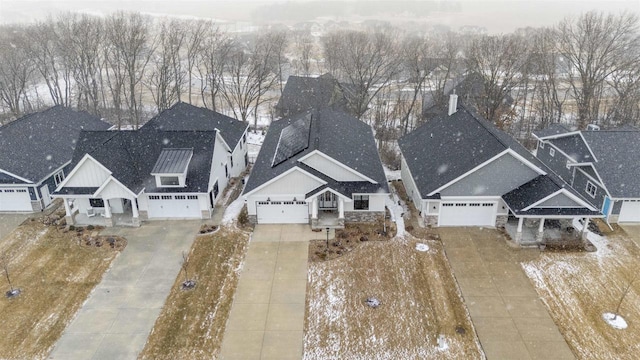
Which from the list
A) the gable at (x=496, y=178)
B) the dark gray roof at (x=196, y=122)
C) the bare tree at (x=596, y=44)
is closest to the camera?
the gable at (x=496, y=178)

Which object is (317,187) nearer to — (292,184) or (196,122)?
(292,184)

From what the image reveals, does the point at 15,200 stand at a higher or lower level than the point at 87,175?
lower

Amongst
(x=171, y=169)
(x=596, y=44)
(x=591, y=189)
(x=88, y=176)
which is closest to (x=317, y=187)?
(x=171, y=169)

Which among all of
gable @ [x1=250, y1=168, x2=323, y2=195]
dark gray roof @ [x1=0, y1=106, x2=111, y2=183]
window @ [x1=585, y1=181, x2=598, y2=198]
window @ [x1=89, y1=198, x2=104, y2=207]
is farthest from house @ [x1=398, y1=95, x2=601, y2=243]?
dark gray roof @ [x1=0, y1=106, x2=111, y2=183]

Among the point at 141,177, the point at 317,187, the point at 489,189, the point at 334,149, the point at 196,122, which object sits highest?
the point at 196,122

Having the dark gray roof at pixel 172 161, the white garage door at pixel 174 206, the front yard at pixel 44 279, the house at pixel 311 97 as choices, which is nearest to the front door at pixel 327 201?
the white garage door at pixel 174 206

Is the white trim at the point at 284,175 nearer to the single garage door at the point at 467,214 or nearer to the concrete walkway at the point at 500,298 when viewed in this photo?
the single garage door at the point at 467,214

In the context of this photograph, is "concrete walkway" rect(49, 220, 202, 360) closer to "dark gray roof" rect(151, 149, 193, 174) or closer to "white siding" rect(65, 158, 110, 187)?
"white siding" rect(65, 158, 110, 187)
